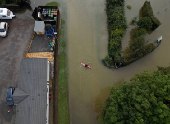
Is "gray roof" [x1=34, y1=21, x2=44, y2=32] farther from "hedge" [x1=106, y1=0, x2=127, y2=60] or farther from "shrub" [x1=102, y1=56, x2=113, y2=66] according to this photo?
"hedge" [x1=106, y1=0, x2=127, y2=60]

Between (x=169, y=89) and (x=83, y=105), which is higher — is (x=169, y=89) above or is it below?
above

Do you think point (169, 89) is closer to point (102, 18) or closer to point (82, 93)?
point (82, 93)

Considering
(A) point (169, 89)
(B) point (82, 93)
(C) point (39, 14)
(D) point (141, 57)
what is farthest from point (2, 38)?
(A) point (169, 89)

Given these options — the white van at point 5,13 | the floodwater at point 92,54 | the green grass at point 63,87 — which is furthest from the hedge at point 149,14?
the white van at point 5,13

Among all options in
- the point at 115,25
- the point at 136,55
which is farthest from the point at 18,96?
the point at 115,25

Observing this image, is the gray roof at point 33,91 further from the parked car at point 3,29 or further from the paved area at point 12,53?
the parked car at point 3,29
